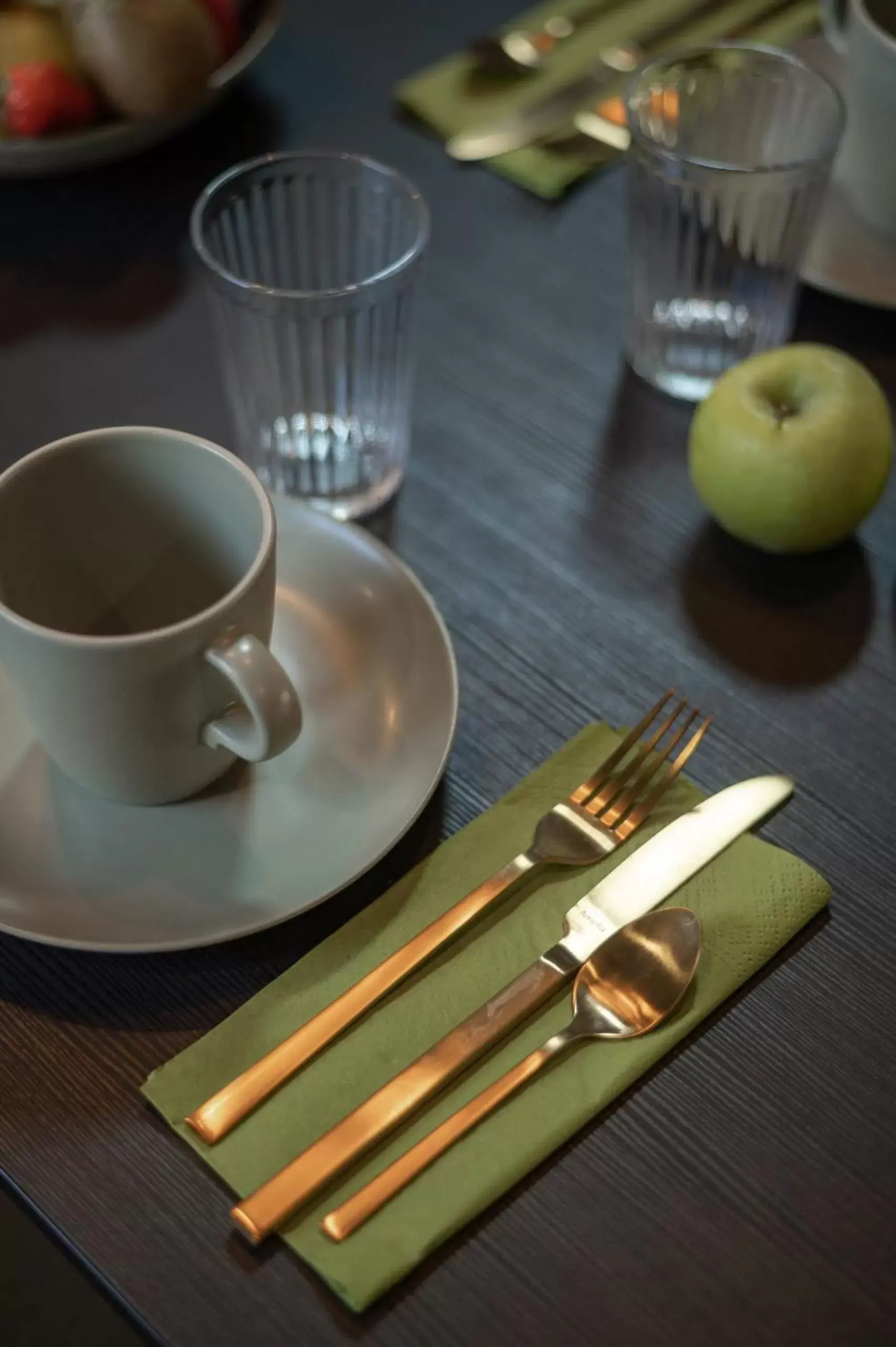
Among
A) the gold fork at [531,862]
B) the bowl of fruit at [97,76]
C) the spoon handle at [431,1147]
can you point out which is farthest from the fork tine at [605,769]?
the bowl of fruit at [97,76]

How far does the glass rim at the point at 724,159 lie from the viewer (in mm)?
657

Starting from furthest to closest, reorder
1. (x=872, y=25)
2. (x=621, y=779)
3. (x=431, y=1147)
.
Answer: (x=872, y=25), (x=621, y=779), (x=431, y=1147)

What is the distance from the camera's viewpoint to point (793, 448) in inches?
23.9

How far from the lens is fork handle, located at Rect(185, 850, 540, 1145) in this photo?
0.45 metres

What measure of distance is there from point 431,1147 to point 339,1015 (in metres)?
0.06

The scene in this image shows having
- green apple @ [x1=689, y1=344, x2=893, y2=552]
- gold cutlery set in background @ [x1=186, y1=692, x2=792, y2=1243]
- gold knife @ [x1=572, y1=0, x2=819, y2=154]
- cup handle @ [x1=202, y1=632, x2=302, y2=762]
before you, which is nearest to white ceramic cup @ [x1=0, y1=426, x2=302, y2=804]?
cup handle @ [x1=202, y1=632, x2=302, y2=762]

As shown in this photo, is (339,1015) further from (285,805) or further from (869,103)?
(869,103)

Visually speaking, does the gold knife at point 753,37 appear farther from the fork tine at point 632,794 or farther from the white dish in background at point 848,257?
the fork tine at point 632,794

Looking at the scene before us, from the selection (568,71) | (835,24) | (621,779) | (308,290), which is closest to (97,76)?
(308,290)

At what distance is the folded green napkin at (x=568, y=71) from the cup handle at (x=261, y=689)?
0.48 m

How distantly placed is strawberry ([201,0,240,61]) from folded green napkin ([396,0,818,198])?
109 millimetres

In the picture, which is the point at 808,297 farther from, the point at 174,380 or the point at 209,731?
the point at 209,731

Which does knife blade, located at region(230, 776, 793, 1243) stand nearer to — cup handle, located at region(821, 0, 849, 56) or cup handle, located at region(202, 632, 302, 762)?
cup handle, located at region(202, 632, 302, 762)

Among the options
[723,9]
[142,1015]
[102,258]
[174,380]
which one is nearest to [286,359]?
[174,380]
